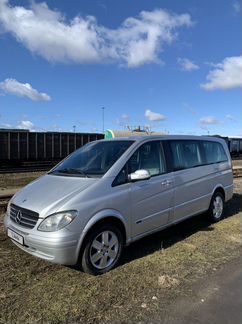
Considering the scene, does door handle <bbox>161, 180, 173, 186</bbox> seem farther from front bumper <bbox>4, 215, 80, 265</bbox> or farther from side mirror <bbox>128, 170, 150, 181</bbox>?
front bumper <bbox>4, 215, 80, 265</bbox>

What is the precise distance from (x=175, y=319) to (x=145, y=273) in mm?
1139

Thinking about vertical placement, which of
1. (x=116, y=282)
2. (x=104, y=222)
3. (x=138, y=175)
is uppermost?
(x=138, y=175)

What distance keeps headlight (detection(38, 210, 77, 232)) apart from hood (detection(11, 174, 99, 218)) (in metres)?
0.07

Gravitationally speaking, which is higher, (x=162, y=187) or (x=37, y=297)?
(x=162, y=187)

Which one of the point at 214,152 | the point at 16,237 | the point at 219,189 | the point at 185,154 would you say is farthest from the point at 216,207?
the point at 16,237

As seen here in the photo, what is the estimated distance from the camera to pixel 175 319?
3.64 metres

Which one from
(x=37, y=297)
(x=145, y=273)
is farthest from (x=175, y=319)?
(x=37, y=297)

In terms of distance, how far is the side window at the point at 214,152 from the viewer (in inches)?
299

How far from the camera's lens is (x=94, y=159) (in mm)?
5629

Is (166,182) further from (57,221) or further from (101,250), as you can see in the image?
(57,221)

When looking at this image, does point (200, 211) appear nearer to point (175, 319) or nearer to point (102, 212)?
point (102, 212)

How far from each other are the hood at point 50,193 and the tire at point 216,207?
3.49 meters

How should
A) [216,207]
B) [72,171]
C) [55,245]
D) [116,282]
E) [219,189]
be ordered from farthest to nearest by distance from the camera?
[219,189]
[216,207]
[72,171]
[116,282]
[55,245]

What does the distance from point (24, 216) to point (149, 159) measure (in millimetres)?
2125
